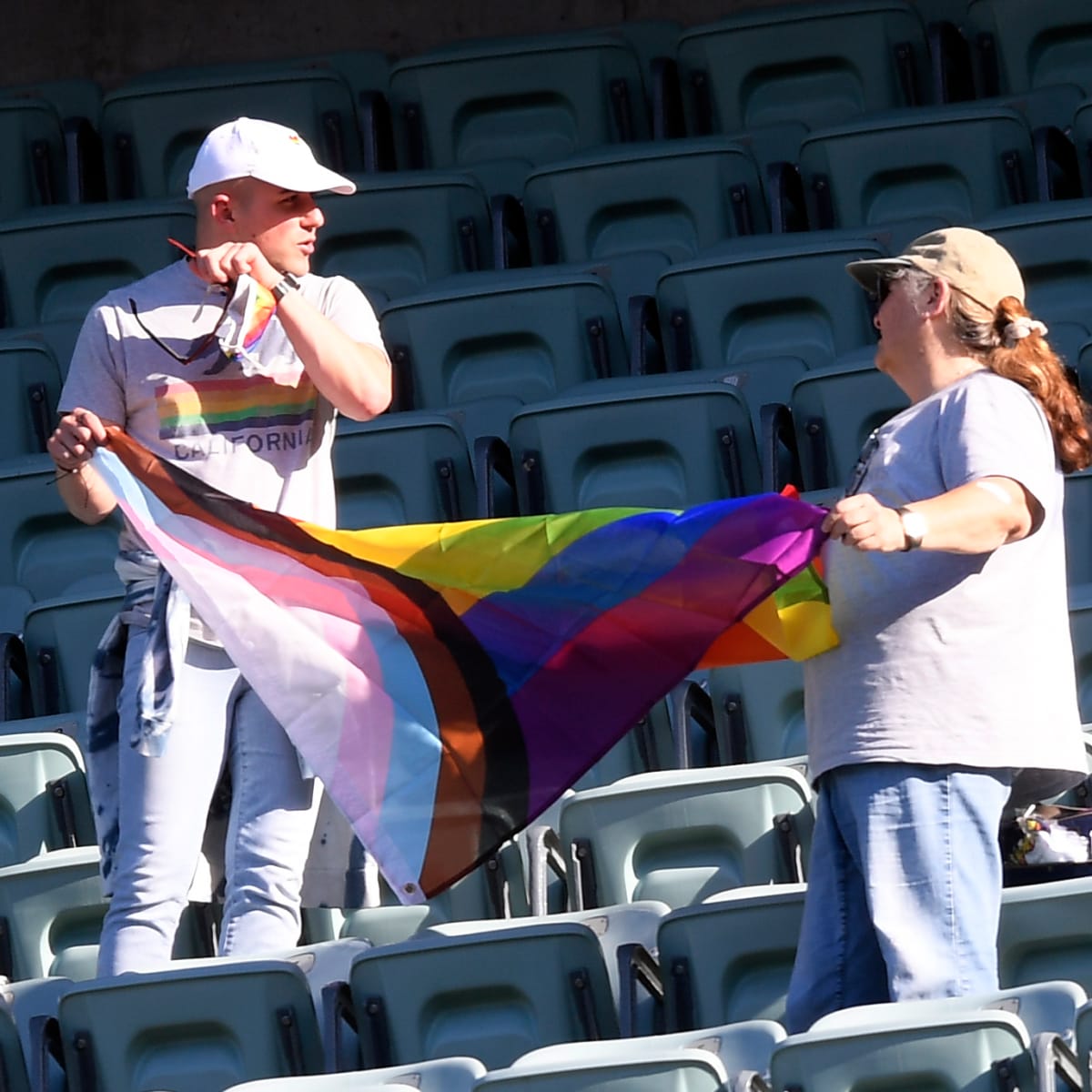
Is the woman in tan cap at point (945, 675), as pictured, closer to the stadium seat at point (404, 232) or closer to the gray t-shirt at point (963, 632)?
the gray t-shirt at point (963, 632)

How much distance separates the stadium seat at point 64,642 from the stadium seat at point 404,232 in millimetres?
1850

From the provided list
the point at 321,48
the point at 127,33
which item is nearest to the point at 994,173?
the point at 321,48

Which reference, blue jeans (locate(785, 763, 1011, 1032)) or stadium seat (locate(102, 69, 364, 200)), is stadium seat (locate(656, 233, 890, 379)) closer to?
stadium seat (locate(102, 69, 364, 200))

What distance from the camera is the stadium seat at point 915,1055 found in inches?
124

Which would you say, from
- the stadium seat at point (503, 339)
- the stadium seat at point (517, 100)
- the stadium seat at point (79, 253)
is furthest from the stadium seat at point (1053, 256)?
the stadium seat at point (79, 253)

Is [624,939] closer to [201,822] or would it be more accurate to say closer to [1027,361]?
[201,822]

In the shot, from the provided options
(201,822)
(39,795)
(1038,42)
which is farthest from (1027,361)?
(1038,42)

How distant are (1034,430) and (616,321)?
2.89 metres

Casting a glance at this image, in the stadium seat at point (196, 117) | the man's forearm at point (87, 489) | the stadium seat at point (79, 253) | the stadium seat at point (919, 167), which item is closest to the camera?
the man's forearm at point (87, 489)

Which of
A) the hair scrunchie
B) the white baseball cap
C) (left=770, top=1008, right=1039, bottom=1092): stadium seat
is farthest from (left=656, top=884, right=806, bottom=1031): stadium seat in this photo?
the white baseball cap

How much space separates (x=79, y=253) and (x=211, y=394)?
10.2 ft

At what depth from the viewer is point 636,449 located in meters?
5.70

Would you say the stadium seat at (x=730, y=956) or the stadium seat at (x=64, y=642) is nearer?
the stadium seat at (x=730, y=956)

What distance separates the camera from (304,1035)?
12.8 ft
